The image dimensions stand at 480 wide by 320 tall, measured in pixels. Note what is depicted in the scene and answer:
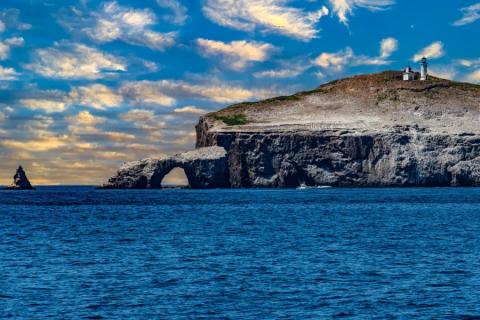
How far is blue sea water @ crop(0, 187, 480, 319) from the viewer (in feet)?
91.6

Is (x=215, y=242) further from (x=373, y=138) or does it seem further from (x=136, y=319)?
(x=373, y=138)

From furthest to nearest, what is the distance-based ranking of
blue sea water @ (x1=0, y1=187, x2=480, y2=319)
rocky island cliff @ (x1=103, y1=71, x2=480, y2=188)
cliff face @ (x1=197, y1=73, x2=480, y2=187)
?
cliff face @ (x1=197, y1=73, x2=480, y2=187) → rocky island cliff @ (x1=103, y1=71, x2=480, y2=188) → blue sea water @ (x1=0, y1=187, x2=480, y2=319)

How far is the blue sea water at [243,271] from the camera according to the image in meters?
27.9

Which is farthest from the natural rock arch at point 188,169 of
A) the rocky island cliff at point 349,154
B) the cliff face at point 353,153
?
the cliff face at point 353,153

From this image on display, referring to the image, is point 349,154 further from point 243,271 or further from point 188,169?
point 243,271

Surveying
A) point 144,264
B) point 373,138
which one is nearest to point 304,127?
point 373,138

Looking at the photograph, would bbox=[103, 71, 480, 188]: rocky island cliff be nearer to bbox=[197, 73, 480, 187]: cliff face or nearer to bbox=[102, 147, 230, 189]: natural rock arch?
bbox=[197, 73, 480, 187]: cliff face

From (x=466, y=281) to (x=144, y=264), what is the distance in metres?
15.7

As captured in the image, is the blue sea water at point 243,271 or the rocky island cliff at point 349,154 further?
the rocky island cliff at point 349,154

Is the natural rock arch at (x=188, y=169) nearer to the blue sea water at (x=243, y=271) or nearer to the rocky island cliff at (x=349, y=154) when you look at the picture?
the rocky island cliff at (x=349, y=154)

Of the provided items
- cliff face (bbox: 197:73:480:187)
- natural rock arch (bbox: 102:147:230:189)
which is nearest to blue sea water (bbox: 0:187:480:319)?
natural rock arch (bbox: 102:147:230:189)

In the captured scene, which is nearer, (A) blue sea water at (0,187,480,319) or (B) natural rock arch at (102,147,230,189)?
(A) blue sea water at (0,187,480,319)

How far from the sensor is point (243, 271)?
1427 inches

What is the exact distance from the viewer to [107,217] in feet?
262
